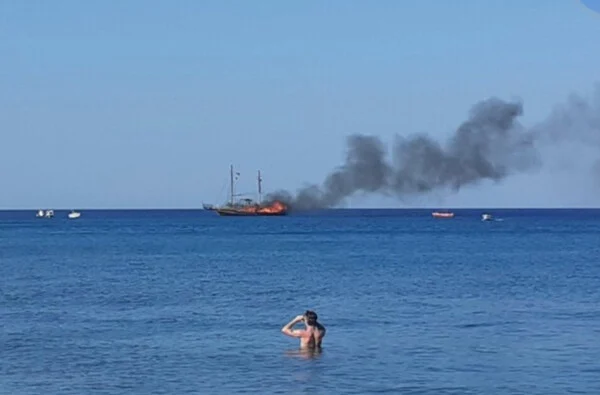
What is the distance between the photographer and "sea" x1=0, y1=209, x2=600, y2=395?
3188cm

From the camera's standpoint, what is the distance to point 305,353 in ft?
120

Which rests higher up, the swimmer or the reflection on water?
the swimmer

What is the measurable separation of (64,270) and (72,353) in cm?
5026

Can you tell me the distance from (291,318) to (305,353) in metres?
12.4

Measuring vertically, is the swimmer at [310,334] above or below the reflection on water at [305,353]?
above

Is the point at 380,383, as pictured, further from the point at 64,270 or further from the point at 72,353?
the point at 64,270

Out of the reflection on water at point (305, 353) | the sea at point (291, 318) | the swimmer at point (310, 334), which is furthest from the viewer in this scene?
the swimmer at point (310, 334)

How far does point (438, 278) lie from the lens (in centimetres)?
7475

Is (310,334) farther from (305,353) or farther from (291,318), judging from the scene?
(291,318)

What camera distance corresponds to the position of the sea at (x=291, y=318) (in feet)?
105

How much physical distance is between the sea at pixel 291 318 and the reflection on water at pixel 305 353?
65mm

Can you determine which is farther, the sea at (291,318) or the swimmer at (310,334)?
the swimmer at (310,334)

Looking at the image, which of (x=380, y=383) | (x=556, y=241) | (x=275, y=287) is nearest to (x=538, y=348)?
(x=380, y=383)

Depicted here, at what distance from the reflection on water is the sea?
65 mm
